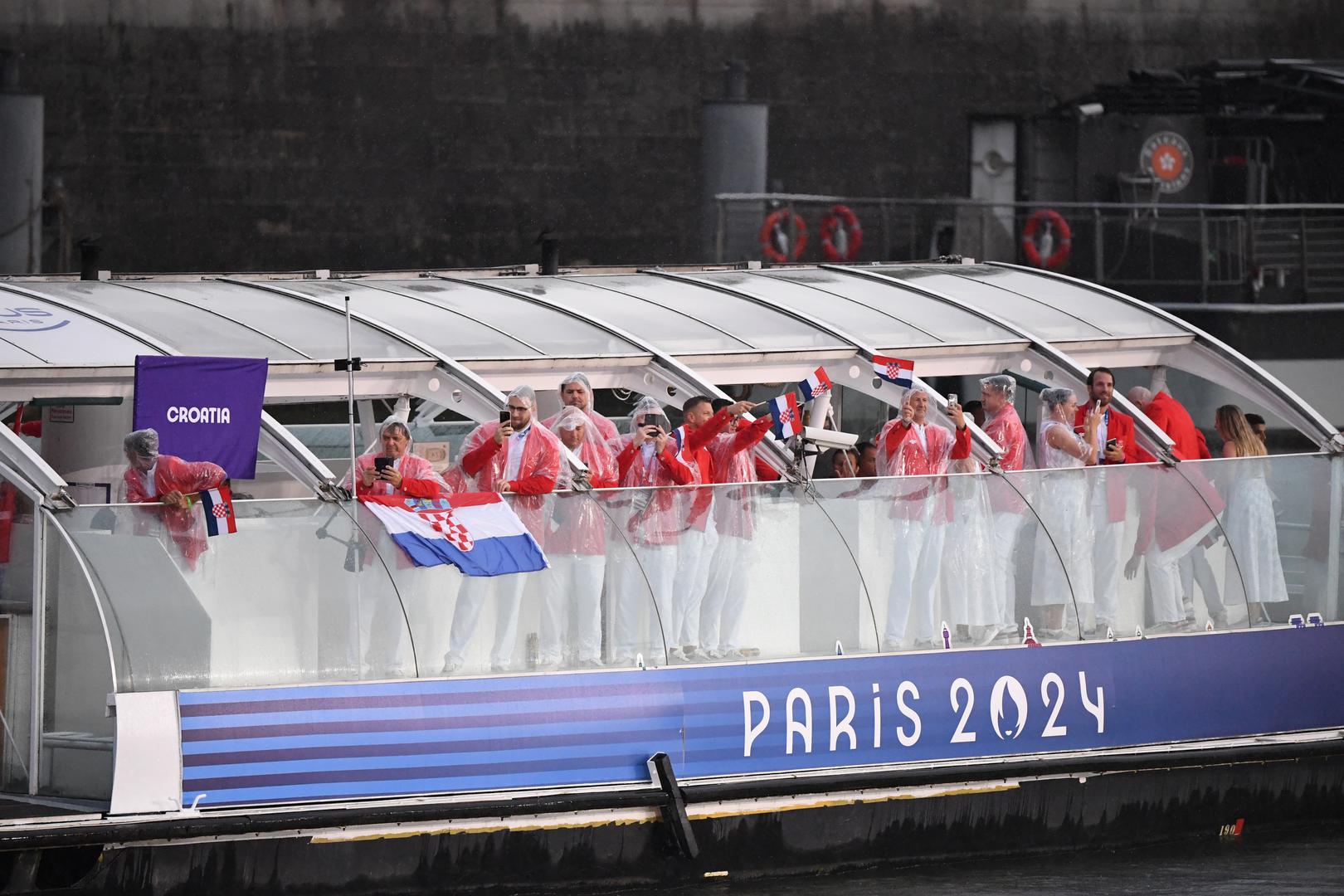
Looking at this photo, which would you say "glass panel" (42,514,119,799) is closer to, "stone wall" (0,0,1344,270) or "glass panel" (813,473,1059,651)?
"glass panel" (813,473,1059,651)

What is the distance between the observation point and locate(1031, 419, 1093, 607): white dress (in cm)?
1411

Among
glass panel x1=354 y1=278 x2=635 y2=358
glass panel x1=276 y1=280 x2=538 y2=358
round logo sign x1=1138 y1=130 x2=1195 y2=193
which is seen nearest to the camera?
glass panel x1=276 y1=280 x2=538 y2=358

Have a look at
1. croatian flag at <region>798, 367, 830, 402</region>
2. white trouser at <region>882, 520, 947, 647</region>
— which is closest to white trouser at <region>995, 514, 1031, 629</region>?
white trouser at <region>882, 520, 947, 647</region>

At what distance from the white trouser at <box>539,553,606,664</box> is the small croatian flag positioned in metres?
1.80

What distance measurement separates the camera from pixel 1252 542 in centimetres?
1493

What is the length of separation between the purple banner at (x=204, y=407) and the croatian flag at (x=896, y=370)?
3889 millimetres

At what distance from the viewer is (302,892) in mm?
11734

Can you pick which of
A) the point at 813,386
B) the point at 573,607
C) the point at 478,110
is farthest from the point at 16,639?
the point at 478,110

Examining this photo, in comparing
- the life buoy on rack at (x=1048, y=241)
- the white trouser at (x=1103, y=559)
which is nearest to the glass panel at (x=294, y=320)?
the white trouser at (x=1103, y=559)

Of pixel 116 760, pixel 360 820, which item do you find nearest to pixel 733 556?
pixel 360 820

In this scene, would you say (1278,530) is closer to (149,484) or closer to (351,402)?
(351,402)

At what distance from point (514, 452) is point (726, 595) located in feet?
4.67

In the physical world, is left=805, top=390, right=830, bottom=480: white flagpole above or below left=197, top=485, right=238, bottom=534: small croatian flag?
above

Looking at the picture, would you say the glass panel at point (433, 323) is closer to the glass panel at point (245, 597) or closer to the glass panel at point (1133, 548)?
the glass panel at point (245, 597)
